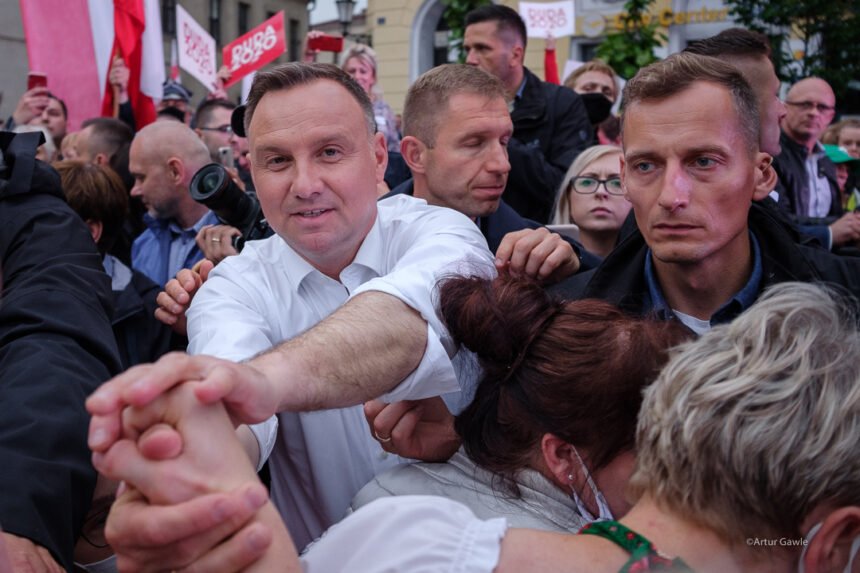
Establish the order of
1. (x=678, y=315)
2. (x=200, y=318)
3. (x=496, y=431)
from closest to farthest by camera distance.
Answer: (x=496, y=431) → (x=200, y=318) → (x=678, y=315)

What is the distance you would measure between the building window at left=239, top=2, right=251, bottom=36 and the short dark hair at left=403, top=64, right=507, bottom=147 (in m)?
31.0

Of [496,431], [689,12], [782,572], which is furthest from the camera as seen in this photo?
[689,12]

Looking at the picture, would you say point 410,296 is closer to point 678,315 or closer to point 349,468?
point 349,468

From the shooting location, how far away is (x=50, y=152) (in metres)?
6.19

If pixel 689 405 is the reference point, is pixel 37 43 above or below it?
above

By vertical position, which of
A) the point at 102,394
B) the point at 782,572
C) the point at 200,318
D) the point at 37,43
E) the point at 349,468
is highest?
the point at 37,43

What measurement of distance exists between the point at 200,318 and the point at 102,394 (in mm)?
959

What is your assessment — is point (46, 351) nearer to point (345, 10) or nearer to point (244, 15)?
point (345, 10)

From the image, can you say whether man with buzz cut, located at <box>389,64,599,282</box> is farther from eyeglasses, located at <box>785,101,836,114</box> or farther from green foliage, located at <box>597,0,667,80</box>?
green foliage, located at <box>597,0,667,80</box>

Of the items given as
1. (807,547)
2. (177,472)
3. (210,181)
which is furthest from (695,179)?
(210,181)

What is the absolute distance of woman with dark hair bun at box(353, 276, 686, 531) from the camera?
180 centimetres

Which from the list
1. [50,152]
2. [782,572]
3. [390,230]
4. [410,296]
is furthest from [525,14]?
[782,572]

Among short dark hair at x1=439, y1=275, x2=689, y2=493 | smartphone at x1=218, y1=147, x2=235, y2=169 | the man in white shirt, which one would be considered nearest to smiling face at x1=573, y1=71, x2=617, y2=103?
smartphone at x1=218, y1=147, x2=235, y2=169

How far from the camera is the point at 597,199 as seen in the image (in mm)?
4234
